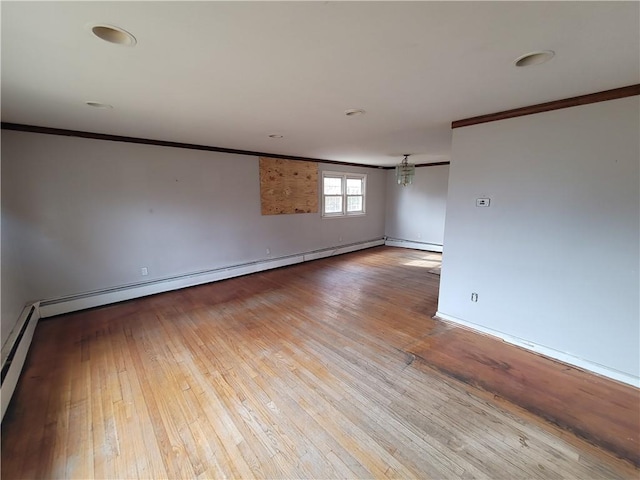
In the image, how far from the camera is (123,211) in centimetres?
370

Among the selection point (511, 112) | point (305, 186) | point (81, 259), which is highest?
point (511, 112)

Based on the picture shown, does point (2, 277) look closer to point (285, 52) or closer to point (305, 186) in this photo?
point (285, 52)

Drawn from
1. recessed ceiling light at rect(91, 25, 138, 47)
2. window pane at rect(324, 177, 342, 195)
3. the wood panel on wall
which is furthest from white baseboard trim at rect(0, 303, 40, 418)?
window pane at rect(324, 177, 342, 195)

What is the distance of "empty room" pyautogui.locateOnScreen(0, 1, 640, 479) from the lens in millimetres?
1411

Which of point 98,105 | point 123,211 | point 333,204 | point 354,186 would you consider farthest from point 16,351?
point 354,186

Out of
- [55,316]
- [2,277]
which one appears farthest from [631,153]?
[55,316]

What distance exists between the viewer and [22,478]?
4.63 ft

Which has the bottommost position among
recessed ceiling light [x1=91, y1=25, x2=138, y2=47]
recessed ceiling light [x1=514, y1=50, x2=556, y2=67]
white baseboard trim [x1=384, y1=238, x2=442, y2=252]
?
white baseboard trim [x1=384, y1=238, x2=442, y2=252]

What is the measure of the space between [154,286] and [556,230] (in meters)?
5.15

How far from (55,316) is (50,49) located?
336 cm

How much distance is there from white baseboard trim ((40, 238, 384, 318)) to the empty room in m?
0.04

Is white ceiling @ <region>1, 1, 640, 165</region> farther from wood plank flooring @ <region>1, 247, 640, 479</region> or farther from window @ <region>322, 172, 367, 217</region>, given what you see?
window @ <region>322, 172, 367, 217</region>

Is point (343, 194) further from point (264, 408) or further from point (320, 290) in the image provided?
point (264, 408)

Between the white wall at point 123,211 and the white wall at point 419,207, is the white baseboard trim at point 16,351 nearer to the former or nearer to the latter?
the white wall at point 123,211
